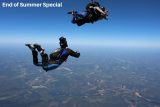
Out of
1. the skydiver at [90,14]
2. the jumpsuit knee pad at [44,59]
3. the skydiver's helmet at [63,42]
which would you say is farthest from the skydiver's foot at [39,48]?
the skydiver at [90,14]

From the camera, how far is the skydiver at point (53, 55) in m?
8.30

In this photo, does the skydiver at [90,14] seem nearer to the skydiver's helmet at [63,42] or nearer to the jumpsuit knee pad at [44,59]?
the skydiver's helmet at [63,42]

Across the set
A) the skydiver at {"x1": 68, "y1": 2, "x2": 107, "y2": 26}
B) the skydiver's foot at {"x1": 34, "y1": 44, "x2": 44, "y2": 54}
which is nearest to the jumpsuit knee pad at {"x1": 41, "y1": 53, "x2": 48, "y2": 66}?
the skydiver's foot at {"x1": 34, "y1": 44, "x2": 44, "y2": 54}

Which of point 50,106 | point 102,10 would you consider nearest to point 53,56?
point 102,10

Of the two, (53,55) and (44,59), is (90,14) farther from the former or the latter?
(44,59)

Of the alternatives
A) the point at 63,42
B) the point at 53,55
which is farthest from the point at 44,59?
the point at 63,42

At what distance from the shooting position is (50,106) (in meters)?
185

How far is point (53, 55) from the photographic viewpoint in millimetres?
9031

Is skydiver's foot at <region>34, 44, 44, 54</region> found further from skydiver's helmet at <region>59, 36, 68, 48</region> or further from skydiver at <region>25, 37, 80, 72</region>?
skydiver's helmet at <region>59, 36, 68, 48</region>

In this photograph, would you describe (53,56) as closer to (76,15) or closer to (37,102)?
(76,15)

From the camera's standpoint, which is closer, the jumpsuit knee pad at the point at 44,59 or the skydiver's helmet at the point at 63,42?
the jumpsuit knee pad at the point at 44,59

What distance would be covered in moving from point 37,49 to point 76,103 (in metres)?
193

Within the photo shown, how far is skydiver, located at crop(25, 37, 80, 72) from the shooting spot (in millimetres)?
8305

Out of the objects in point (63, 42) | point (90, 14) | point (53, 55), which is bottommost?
point (53, 55)
